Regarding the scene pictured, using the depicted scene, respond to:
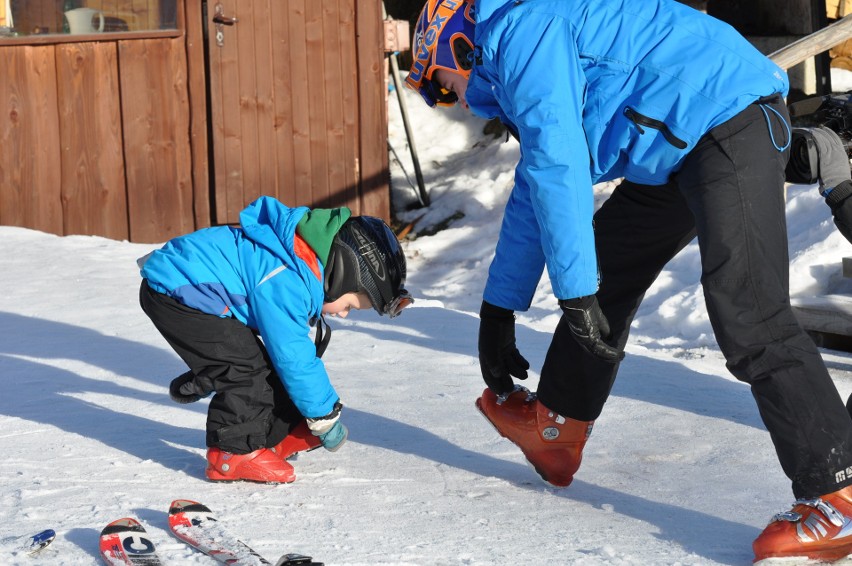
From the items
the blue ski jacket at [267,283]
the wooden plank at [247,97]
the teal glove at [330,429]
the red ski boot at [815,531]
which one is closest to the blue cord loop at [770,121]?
the red ski boot at [815,531]

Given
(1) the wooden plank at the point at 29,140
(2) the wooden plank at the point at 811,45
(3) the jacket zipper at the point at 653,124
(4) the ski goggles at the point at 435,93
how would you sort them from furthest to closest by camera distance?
(1) the wooden plank at the point at 29,140 → (2) the wooden plank at the point at 811,45 → (4) the ski goggles at the point at 435,93 → (3) the jacket zipper at the point at 653,124

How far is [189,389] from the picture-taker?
3.24 m

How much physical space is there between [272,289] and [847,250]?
420 cm

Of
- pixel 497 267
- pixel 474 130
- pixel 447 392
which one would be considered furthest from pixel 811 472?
pixel 474 130

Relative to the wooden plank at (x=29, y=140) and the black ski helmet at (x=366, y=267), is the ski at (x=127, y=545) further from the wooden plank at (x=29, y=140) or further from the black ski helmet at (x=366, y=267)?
the wooden plank at (x=29, y=140)

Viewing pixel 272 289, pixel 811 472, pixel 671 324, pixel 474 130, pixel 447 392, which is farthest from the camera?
pixel 474 130

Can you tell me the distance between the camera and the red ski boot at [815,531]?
2.47 meters

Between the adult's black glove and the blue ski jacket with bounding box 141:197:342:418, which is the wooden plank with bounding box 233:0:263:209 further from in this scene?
the adult's black glove

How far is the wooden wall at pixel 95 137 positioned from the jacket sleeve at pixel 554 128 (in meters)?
5.52

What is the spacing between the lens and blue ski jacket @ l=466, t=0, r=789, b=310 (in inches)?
99.8

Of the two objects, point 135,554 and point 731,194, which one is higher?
point 731,194

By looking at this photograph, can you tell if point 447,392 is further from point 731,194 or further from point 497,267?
point 731,194

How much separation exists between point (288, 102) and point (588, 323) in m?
5.57

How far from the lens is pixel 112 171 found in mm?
7688
